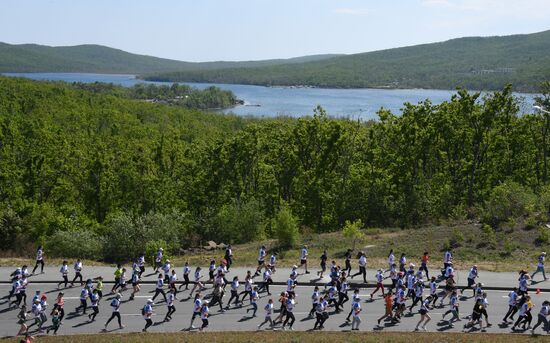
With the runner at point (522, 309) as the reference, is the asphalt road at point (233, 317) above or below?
below

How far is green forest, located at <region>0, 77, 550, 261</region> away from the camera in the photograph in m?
44.5

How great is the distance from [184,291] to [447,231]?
58.7 feet

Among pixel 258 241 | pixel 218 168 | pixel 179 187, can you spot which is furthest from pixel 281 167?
pixel 258 241

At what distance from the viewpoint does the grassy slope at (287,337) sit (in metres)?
22.3

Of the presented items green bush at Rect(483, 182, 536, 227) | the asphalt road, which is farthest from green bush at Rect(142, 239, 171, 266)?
green bush at Rect(483, 182, 536, 227)

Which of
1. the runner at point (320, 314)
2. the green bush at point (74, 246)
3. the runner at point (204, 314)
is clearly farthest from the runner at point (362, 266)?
the green bush at point (74, 246)

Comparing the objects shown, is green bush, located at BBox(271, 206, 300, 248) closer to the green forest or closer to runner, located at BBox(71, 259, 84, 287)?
the green forest

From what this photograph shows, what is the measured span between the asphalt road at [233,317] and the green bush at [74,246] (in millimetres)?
7629

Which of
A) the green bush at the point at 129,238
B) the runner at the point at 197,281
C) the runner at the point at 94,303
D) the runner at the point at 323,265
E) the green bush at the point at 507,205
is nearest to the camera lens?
the runner at the point at 94,303

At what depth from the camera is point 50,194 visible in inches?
2030

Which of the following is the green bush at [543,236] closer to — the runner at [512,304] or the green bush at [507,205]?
the green bush at [507,205]

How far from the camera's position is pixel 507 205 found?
3850 cm

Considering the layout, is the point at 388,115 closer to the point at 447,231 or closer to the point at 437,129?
the point at 437,129

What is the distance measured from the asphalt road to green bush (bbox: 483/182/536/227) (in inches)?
423
